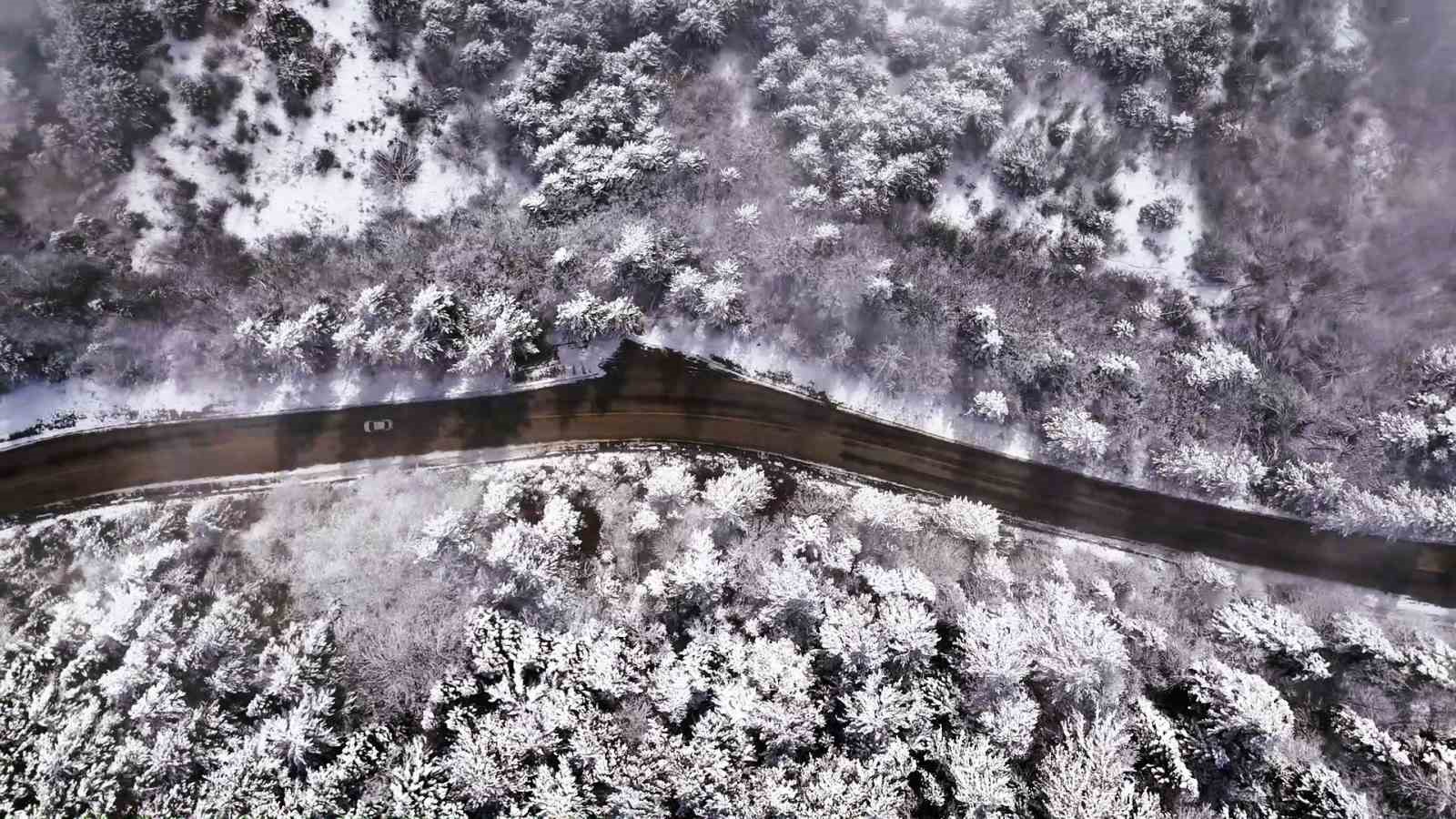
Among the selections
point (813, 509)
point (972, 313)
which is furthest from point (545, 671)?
point (972, 313)

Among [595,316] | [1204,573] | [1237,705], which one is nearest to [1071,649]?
[1237,705]

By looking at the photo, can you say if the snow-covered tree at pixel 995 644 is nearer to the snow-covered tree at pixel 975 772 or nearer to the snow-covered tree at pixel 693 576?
the snow-covered tree at pixel 975 772

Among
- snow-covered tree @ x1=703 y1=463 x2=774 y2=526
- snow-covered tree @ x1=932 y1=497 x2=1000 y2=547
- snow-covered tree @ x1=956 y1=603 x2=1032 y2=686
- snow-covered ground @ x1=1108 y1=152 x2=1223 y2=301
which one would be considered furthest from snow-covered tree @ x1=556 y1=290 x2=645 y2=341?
snow-covered ground @ x1=1108 y1=152 x2=1223 y2=301

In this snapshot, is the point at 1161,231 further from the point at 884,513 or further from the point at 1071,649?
the point at 1071,649

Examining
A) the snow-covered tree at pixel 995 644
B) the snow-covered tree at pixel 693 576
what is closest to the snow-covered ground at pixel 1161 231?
the snow-covered tree at pixel 995 644

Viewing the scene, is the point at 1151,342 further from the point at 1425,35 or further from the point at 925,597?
the point at 1425,35

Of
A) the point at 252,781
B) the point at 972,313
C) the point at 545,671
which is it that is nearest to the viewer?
the point at 252,781
